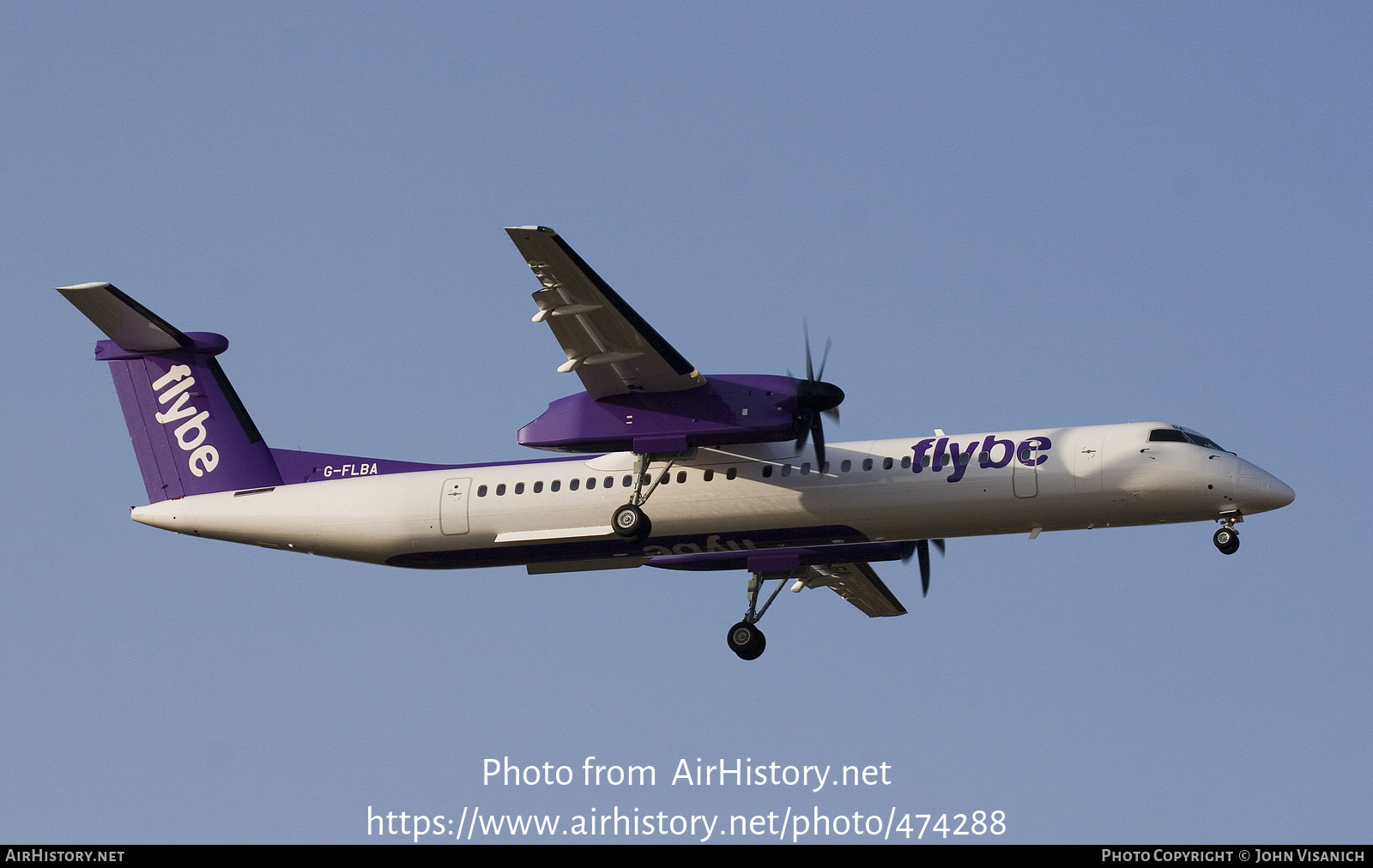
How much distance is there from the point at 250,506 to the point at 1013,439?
12.2 m

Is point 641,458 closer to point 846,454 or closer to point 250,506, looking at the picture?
point 846,454

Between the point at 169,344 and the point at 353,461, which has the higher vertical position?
the point at 169,344

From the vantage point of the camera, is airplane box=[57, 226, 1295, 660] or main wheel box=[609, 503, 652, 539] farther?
main wheel box=[609, 503, 652, 539]

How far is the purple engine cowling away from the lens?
24188 millimetres

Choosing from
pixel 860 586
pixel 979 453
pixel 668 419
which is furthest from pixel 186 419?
pixel 979 453

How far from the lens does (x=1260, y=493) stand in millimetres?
23281

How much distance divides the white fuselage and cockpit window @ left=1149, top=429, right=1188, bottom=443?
108 mm

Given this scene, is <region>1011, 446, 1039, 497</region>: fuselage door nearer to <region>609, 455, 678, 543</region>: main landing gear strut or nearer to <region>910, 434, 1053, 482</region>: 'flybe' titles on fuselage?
<region>910, 434, 1053, 482</region>: 'flybe' titles on fuselage

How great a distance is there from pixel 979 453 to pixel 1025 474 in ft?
2.50

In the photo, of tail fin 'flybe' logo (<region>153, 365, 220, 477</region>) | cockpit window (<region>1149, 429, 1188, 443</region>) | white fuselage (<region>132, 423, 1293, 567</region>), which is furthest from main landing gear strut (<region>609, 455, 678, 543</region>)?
tail fin 'flybe' logo (<region>153, 365, 220, 477</region>)

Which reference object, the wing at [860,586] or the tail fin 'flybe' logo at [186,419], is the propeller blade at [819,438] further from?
the tail fin 'flybe' logo at [186,419]

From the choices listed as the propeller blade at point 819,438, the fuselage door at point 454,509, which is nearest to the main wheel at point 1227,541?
the propeller blade at point 819,438

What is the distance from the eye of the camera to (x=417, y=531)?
26453 mm
